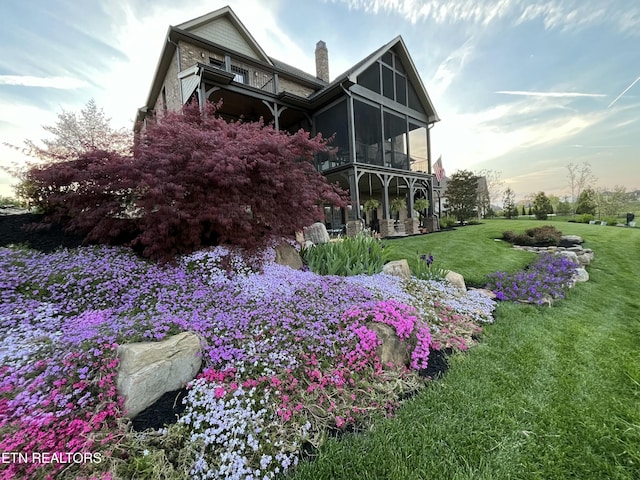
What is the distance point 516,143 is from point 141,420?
13.1 m

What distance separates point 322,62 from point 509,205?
20.5 metres

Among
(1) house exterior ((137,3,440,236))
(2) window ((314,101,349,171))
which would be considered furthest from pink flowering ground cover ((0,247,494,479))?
(2) window ((314,101,349,171))

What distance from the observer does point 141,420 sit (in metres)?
1.70

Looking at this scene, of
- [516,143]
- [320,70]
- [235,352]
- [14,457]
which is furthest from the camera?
[320,70]

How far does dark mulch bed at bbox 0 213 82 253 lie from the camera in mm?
3869

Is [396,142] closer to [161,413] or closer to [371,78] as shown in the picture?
[371,78]

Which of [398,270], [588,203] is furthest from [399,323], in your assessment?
[588,203]

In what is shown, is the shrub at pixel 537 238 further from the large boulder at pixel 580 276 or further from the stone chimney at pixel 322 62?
the stone chimney at pixel 322 62

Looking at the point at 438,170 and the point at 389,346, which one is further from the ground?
the point at 438,170

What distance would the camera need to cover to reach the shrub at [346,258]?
434 centimetres

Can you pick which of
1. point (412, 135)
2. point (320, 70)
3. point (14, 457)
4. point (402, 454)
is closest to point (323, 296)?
point (402, 454)

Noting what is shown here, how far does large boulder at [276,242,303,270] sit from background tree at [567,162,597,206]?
33419 mm

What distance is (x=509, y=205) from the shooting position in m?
23.8

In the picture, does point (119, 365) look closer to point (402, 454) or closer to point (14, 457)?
point (14, 457)
